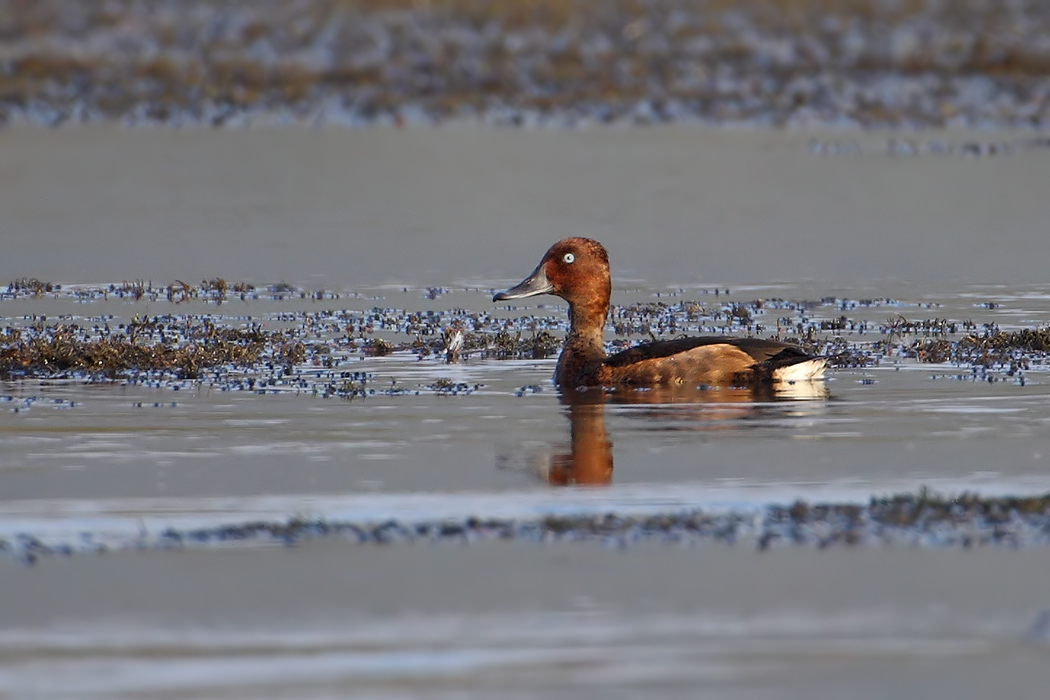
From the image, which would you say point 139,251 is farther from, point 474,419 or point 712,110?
point 712,110

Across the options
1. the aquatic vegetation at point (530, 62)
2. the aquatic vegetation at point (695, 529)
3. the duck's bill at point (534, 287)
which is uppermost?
the aquatic vegetation at point (530, 62)

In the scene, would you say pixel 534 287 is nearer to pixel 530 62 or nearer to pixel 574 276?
pixel 574 276

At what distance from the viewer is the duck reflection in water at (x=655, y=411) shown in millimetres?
9672

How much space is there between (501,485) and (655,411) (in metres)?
2.62

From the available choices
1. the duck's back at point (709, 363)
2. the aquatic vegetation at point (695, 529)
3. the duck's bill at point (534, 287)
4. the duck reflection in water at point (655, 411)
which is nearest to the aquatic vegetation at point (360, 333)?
the duck's bill at point (534, 287)

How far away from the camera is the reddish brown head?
13.6 metres

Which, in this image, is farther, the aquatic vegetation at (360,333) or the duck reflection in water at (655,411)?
the aquatic vegetation at (360,333)

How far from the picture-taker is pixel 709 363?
498 inches

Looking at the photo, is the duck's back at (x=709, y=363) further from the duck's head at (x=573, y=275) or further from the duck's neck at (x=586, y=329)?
the duck's head at (x=573, y=275)

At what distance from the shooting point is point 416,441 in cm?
1050

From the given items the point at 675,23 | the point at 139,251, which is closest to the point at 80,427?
the point at 139,251

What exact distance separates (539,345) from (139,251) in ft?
24.7

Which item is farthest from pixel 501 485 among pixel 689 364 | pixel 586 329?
pixel 586 329

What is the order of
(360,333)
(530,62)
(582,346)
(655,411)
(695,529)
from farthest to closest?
(530,62)
(360,333)
(582,346)
(655,411)
(695,529)
